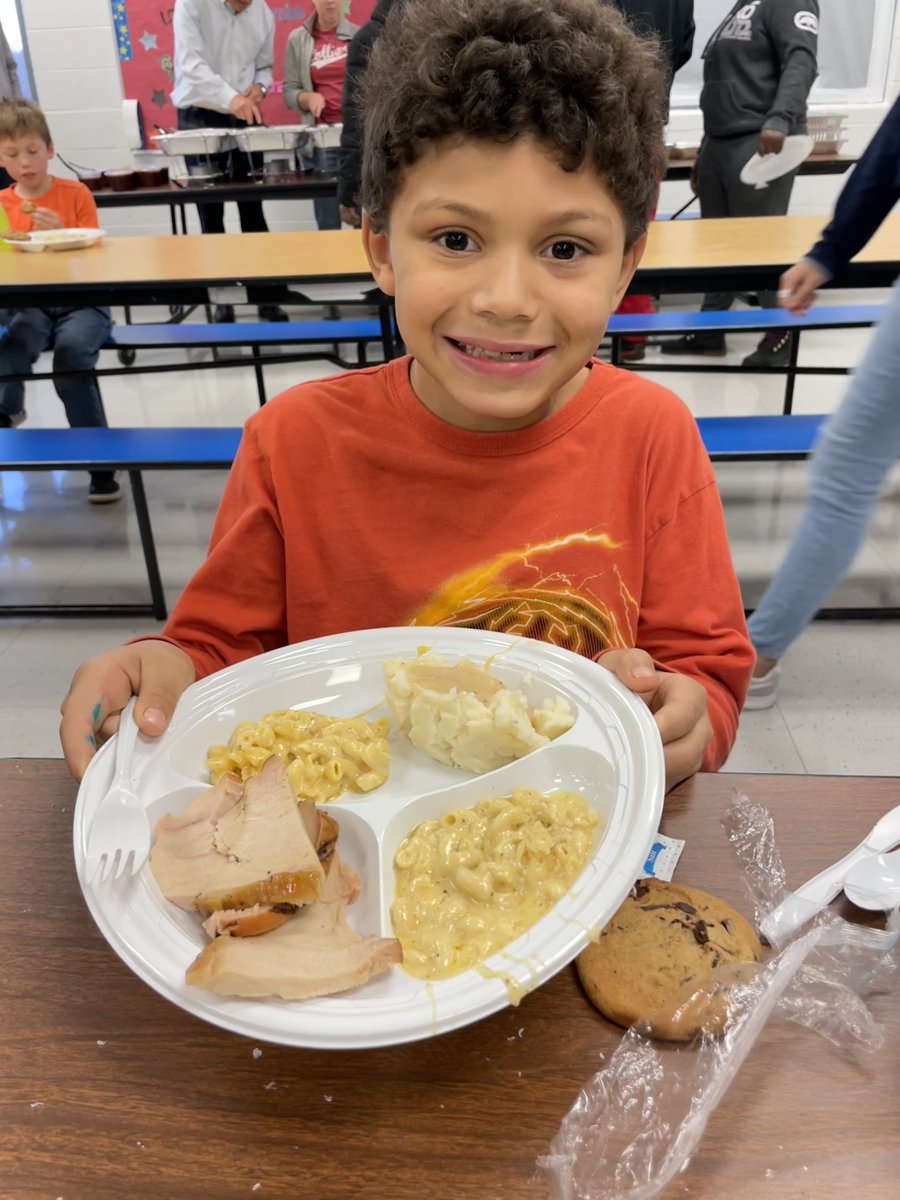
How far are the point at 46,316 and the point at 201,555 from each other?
4.83 ft

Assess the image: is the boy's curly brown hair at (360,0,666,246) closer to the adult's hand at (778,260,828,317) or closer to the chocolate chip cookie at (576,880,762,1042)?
the chocolate chip cookie at (576,880,762,1042)

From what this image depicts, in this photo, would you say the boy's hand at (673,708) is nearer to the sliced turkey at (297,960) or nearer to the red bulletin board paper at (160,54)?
the sliced turkey at (297,960)

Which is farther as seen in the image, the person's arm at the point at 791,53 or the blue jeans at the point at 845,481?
the person's arm at the point at 791,53

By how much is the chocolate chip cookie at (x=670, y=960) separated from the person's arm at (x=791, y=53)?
14.9ft

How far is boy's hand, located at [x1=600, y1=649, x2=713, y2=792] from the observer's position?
2.68 ft

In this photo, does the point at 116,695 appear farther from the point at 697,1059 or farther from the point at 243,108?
the point at 243,108

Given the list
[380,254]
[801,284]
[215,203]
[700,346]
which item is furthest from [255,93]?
[380,254]

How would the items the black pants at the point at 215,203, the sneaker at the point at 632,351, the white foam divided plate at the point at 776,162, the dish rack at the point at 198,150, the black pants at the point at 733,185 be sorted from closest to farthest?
the white foam divided plate at the point at 776,162 < the black pants at the point at 733,185 < the dish rack at the point at 198,150 < the sneaker at the point at 632,351 < the black pants at the point at 215,203

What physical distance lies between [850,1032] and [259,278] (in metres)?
2.48

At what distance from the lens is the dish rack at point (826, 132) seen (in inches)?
203

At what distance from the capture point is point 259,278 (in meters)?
2.61

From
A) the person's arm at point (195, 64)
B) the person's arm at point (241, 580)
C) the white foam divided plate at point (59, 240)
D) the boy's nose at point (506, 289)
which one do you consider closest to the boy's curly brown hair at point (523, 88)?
the boy's nose at point (506, 289)

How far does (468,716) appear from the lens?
2.62 feet

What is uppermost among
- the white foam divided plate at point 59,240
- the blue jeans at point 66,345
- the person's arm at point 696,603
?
the white foam divided plate at point 59,240
